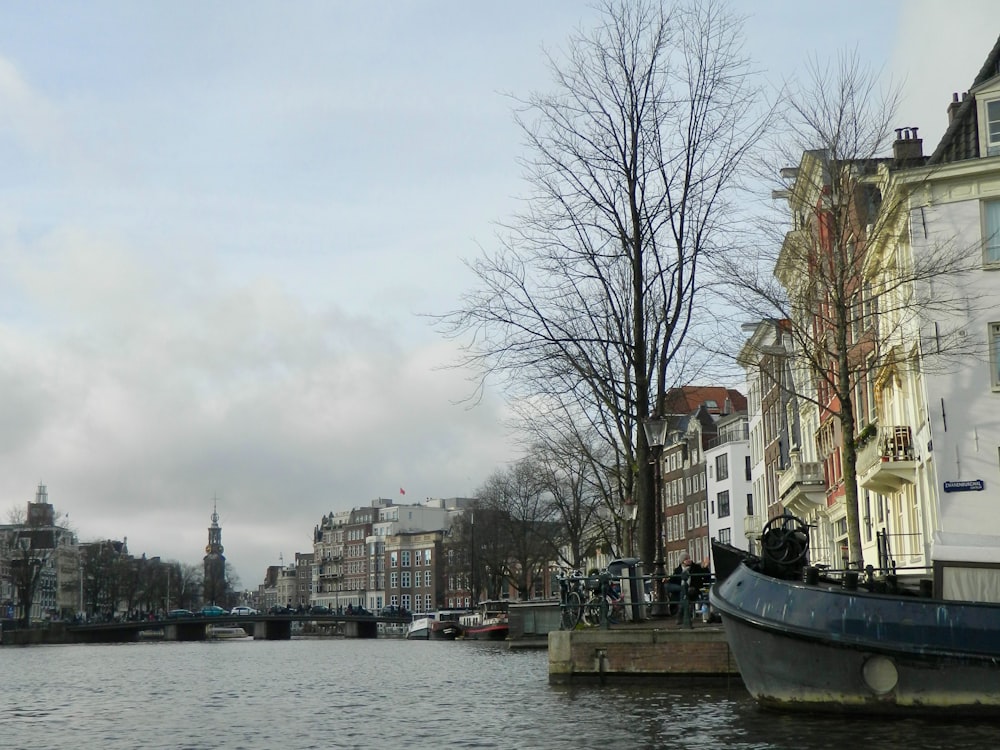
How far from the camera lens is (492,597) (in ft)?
437

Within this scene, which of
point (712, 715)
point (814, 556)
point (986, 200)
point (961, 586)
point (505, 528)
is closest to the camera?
point (961, 586)

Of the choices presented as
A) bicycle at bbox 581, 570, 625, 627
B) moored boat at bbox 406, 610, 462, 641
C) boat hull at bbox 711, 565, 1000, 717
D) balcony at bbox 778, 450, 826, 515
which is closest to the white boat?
moored boat at bbox 406, 610, 462, 641

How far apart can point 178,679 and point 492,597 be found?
9602 cm

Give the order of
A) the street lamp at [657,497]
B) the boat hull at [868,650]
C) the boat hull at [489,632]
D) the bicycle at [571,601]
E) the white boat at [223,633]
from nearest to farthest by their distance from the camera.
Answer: the boat hull at [868,650] → the bicycle at [571,601] → the street lamp at [657,497] → the boat hull at [489,632] → the white boat at [223,633]

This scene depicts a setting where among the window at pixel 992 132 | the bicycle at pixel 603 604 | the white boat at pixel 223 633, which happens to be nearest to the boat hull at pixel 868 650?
the bicycle at pixel 603 604

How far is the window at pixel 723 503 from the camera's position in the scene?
86944mm

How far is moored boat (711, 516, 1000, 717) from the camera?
16.9 meters

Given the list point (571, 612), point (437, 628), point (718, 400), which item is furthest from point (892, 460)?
point (718, 400)

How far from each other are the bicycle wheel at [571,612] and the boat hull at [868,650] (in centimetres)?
784

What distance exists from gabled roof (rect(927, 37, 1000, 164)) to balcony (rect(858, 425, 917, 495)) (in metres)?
7.24

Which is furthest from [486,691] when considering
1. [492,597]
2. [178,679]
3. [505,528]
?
[492,597]

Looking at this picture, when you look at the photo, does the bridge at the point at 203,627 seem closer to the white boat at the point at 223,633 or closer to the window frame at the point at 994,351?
the white boat at the point at 223,633

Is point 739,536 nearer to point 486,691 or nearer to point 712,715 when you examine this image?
point 486,691

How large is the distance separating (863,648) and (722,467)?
71.7 meters
